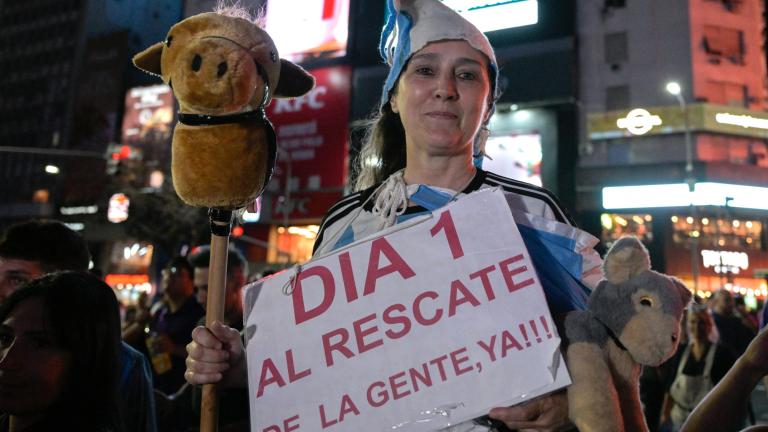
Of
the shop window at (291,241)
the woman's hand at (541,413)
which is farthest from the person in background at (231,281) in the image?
the shop window at (291,241)

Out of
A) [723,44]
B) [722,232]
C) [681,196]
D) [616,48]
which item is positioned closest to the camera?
[681,196]

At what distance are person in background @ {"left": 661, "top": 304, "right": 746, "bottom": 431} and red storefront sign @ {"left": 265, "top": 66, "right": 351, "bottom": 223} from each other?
707 inches

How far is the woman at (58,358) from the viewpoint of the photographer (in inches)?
72.4

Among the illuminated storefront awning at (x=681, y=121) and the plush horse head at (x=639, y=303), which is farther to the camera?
the illuminated storefront awning at (x=681, y=121)

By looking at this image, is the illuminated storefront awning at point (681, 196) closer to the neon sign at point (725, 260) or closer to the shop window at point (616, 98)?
the neon sign at point (725, 260)

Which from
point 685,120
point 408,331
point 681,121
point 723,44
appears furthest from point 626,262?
point 723,44

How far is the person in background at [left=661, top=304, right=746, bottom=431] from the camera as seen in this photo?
529 cm

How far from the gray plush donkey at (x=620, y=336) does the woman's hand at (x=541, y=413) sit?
0.23 ft

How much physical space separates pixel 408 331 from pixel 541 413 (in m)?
0.33

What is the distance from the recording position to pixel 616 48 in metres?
26.2

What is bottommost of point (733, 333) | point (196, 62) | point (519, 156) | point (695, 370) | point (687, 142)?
point (695, 370)

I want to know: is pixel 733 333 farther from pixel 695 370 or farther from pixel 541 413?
pixel 541 413

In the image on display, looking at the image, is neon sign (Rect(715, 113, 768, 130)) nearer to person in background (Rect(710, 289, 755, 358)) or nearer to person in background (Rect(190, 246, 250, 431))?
person in background (Rect(710, 289, 755, 358))

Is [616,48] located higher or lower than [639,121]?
higher
